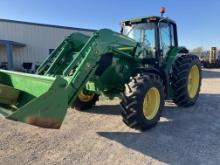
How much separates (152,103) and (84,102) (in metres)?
2.15

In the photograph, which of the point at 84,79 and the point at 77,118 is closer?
the point at 84,79

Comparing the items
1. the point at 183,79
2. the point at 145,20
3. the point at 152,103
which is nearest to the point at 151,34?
the point at 145,20

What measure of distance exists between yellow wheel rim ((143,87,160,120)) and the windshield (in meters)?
1.22

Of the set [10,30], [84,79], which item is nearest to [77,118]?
[84,79]

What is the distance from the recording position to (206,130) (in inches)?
217

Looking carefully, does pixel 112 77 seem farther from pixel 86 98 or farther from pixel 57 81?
pixel 57 81

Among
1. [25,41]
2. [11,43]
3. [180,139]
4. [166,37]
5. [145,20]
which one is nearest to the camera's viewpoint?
[180,139]

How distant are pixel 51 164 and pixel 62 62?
2491 mm

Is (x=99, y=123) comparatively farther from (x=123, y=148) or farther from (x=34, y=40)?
(x=34, y=40)

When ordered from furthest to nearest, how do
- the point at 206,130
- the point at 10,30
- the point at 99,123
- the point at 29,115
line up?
the point at 10,30 < the point at 99,123 < the point at 206,130 < the point at 29,115

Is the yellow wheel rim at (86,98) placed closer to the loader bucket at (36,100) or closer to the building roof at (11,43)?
the loader bucket at (36,100)

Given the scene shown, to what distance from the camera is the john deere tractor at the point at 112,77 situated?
13.3ft

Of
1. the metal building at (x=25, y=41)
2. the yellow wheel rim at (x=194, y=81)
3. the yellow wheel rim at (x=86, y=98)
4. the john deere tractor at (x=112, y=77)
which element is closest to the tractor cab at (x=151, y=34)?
the john deere tractor at (x=112, y=77)

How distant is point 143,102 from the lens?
5.19 m
